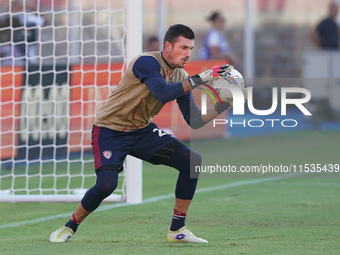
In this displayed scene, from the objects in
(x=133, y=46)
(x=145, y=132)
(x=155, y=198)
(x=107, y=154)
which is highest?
(x=133, y=46)

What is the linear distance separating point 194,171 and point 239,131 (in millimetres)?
9934

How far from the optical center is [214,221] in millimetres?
5594

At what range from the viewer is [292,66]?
2573 cm

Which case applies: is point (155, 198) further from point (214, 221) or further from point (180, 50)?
point (180, 50)

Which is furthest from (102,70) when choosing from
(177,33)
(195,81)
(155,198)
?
(195,81)

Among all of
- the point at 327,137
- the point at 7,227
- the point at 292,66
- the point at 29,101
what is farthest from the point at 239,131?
the point at 292,66

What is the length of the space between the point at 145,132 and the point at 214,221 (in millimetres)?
1193

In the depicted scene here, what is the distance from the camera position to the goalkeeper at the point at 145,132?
4641mm

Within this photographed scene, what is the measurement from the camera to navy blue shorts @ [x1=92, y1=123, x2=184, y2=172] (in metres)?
4.74

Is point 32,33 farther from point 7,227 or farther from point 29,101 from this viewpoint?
point 7,227

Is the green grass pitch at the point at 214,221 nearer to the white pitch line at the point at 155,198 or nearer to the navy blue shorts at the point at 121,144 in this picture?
the white pitch line at the point at 155,198

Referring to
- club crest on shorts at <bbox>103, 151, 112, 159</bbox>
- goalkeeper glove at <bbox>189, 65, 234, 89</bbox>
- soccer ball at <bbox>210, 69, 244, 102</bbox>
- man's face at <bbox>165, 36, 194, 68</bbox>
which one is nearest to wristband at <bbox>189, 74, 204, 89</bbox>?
goalkeeper glove at <bbox>189, 65, 234, 89</bbox>

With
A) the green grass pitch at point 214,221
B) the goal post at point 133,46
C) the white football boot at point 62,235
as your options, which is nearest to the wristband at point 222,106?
the green grass pitch at point 214,221

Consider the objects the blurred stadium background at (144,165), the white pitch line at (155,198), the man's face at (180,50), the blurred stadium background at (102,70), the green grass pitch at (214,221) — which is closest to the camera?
the green grass pitch at (214,221)
